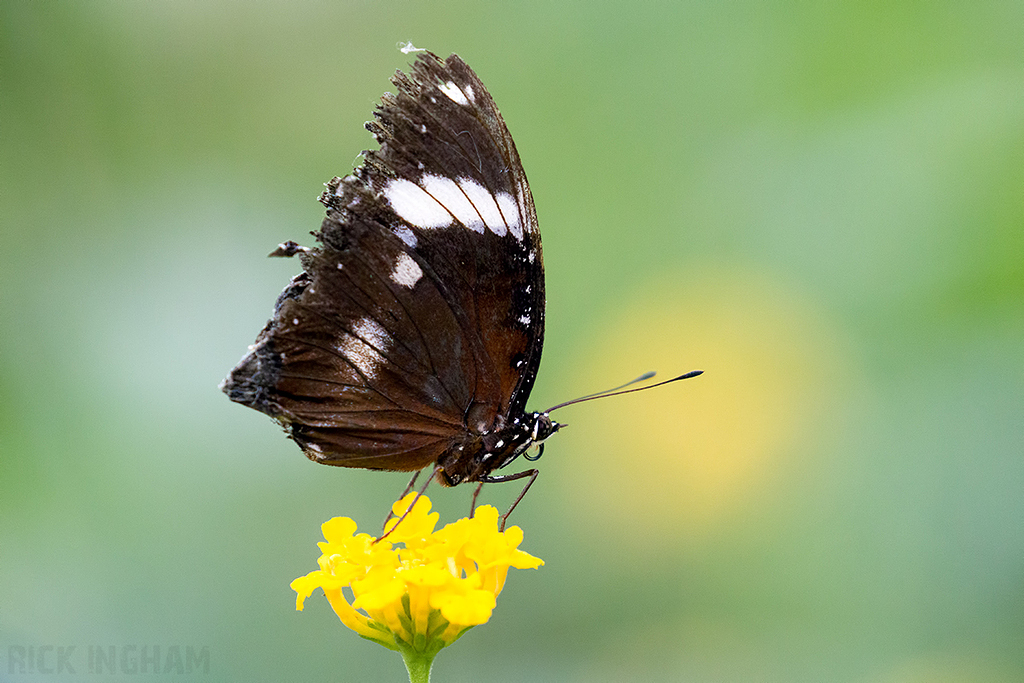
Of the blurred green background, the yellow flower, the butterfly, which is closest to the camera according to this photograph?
the yellow flower

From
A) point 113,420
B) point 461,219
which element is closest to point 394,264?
point 461,219

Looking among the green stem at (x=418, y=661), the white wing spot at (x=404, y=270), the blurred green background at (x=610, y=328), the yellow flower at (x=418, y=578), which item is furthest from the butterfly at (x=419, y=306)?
the blurred green background at (x=610, y=328)

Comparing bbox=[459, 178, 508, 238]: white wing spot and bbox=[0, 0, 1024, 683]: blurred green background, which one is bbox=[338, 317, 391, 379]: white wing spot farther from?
bbox=[0, 0, 1024, 683]: blurred green background

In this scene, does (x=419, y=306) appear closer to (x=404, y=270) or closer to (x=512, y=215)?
(x=404, y=270)

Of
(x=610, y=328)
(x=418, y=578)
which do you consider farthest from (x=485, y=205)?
(x=610, y=328)

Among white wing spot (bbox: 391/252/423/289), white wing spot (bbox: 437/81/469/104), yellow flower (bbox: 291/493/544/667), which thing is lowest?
yellow flower (bbox: 291/493/544/667)

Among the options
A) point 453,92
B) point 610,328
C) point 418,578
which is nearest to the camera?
point 418,578

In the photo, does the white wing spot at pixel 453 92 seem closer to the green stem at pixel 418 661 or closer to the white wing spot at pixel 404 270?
the white wing spot at pixel 404 270

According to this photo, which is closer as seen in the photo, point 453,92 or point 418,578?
point 418,578

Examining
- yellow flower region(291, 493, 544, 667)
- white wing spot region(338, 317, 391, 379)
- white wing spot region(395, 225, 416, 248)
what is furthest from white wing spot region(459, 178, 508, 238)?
yellow flower region(291, 493, 544, 667)
